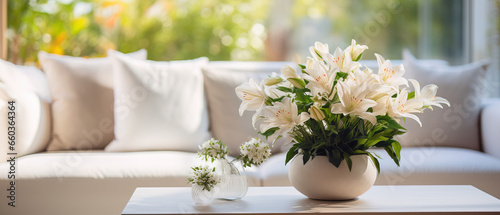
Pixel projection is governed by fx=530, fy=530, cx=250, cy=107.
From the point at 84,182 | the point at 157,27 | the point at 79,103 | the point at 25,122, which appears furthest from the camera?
the point at 157,27

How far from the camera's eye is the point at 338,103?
1354 millimetres

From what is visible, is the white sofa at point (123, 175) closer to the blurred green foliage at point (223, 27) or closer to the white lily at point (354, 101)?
the white lily at point (354, 101)

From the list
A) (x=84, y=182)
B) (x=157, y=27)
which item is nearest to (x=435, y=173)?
(x=84, y=182)

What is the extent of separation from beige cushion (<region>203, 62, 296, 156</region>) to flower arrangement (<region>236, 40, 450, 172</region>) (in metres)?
1.06

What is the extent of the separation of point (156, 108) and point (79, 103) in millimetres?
377

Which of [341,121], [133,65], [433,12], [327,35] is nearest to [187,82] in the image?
[133,65]

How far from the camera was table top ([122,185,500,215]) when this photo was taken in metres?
1.34

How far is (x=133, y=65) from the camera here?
2529mm

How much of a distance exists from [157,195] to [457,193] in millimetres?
893

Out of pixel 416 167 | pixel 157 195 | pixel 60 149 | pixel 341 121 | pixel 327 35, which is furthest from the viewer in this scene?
pixel 327 35

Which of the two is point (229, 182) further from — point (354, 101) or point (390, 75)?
point (390, 75)

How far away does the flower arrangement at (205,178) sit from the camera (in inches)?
55.3

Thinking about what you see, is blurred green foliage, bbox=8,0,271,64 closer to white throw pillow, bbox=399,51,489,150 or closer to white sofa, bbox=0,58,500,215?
white throw pillow, bbox=399,51,489,150

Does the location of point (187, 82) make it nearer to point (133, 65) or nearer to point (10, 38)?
point (133, 65)
